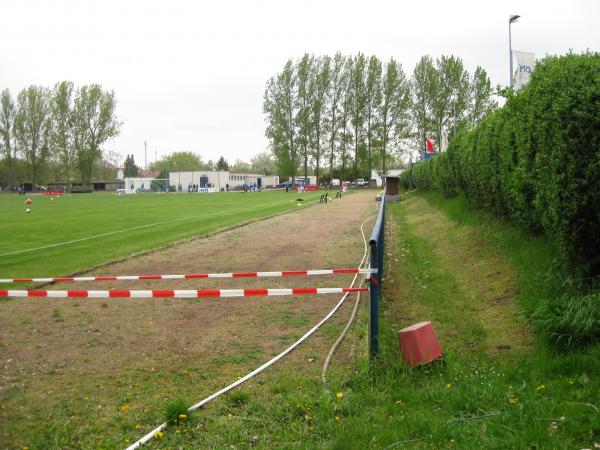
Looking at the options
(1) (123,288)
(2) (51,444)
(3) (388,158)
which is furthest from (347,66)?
(2) (51,444)

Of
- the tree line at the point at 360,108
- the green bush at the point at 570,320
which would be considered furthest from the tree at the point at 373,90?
the green bush at the point at 570,320

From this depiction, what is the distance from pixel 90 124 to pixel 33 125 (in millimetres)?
10243

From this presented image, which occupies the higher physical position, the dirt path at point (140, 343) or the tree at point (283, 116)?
the tree at point (283, 116)

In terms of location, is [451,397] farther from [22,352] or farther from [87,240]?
[87,240]

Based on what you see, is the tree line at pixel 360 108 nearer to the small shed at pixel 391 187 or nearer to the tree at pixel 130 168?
the small shed at pixel 391 187

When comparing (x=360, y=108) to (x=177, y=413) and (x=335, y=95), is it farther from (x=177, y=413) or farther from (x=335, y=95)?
(x=177, y=413)

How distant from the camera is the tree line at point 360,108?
244 feet

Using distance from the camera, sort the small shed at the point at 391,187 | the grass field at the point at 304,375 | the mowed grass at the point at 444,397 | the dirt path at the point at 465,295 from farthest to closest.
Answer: the small shed at the point at 391,187 → the dirt path at the point at 465,295 → the grass field at the point at 304,375 → the mowed grass at the point at 444,397

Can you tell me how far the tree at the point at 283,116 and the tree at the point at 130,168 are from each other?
74199 mm

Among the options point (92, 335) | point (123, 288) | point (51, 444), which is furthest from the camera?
point (123, 288)

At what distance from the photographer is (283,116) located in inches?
3300

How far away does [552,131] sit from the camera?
5855 mm

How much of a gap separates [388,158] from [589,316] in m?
78.7

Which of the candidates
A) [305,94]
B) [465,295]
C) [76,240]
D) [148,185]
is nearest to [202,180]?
[148,185]
